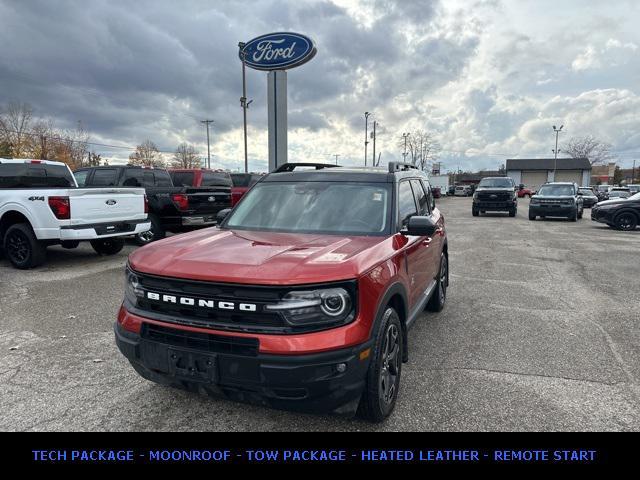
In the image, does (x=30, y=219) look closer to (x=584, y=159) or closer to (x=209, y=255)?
(x=209, y=255)

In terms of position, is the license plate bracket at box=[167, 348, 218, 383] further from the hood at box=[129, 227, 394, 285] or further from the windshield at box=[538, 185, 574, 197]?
the windshield at box=[538, 185, 574, 197]

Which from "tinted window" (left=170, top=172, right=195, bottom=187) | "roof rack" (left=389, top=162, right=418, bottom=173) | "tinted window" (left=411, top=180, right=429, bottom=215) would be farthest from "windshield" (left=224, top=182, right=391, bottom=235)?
"tinted window" (left=170, top=172, right=195, bottom=187)

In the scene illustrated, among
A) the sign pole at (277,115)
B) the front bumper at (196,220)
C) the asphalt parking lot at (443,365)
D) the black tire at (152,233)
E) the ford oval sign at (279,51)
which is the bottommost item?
the asphalt parking lot at (443,365)

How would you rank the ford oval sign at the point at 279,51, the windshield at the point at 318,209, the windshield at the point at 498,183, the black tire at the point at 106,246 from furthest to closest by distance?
1. the windshield at the point at 498,183
2. the ford oval sign at the point at 279,51
3. the black tire at the point at 106,246
4. the windshield at the point at 318,209

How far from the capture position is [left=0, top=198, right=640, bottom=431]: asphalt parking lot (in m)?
2.96

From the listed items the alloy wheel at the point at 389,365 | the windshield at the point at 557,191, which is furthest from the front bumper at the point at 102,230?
the windshield at the point at 557,191

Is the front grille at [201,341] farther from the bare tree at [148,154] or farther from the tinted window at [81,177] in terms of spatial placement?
the bare tree at [148,154]

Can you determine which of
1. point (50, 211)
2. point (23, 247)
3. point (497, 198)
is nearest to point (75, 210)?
point (50, 211)

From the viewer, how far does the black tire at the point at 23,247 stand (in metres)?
7.54

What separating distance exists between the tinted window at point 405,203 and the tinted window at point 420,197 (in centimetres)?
21

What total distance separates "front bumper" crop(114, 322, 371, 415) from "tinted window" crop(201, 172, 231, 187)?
10.2 metres
